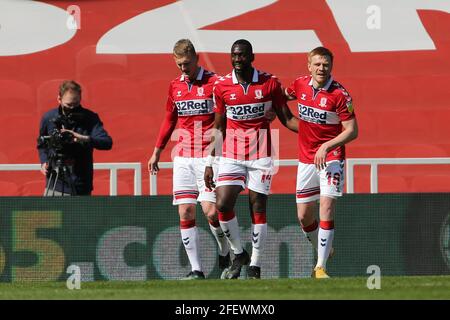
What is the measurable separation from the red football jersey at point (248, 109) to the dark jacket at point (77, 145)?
1.79 meters

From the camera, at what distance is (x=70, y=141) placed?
535 inches

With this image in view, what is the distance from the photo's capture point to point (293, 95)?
12.3 metres

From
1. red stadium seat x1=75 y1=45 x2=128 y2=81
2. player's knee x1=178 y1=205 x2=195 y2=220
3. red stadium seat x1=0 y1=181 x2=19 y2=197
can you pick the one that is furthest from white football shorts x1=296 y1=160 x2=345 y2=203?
red stadium seat x1=75 y1=45 x2=128 y2=81

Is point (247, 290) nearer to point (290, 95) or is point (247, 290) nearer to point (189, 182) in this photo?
point (189, 182)

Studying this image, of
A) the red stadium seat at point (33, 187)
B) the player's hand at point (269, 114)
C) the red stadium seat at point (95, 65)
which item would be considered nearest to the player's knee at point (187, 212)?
the player's hand at point (269, 114)

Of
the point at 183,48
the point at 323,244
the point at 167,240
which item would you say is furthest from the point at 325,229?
the point at 167,240

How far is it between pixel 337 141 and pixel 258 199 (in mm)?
952

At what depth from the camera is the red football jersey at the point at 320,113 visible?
12.0 m

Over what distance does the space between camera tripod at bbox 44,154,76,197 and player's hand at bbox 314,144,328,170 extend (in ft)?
10.5

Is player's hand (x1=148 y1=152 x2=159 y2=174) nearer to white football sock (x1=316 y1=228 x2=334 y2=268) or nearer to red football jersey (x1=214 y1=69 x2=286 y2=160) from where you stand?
red football jersey (x1=214 y1=69 x2=286 y2=160)

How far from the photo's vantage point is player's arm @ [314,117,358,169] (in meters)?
11.5

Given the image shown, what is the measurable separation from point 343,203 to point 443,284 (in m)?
2.80

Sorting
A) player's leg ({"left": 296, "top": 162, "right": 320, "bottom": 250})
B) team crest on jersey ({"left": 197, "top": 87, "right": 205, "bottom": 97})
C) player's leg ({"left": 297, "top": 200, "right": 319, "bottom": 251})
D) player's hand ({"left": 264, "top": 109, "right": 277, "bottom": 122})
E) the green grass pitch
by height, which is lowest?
the green grass pitch

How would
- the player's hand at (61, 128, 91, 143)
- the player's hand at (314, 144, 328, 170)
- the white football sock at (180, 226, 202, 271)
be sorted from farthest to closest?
the player's hand at (61, 128, 91, 143), the white football sock at (180, 226, 202, 271), the player's hand at (314, 144, 328, 170)
